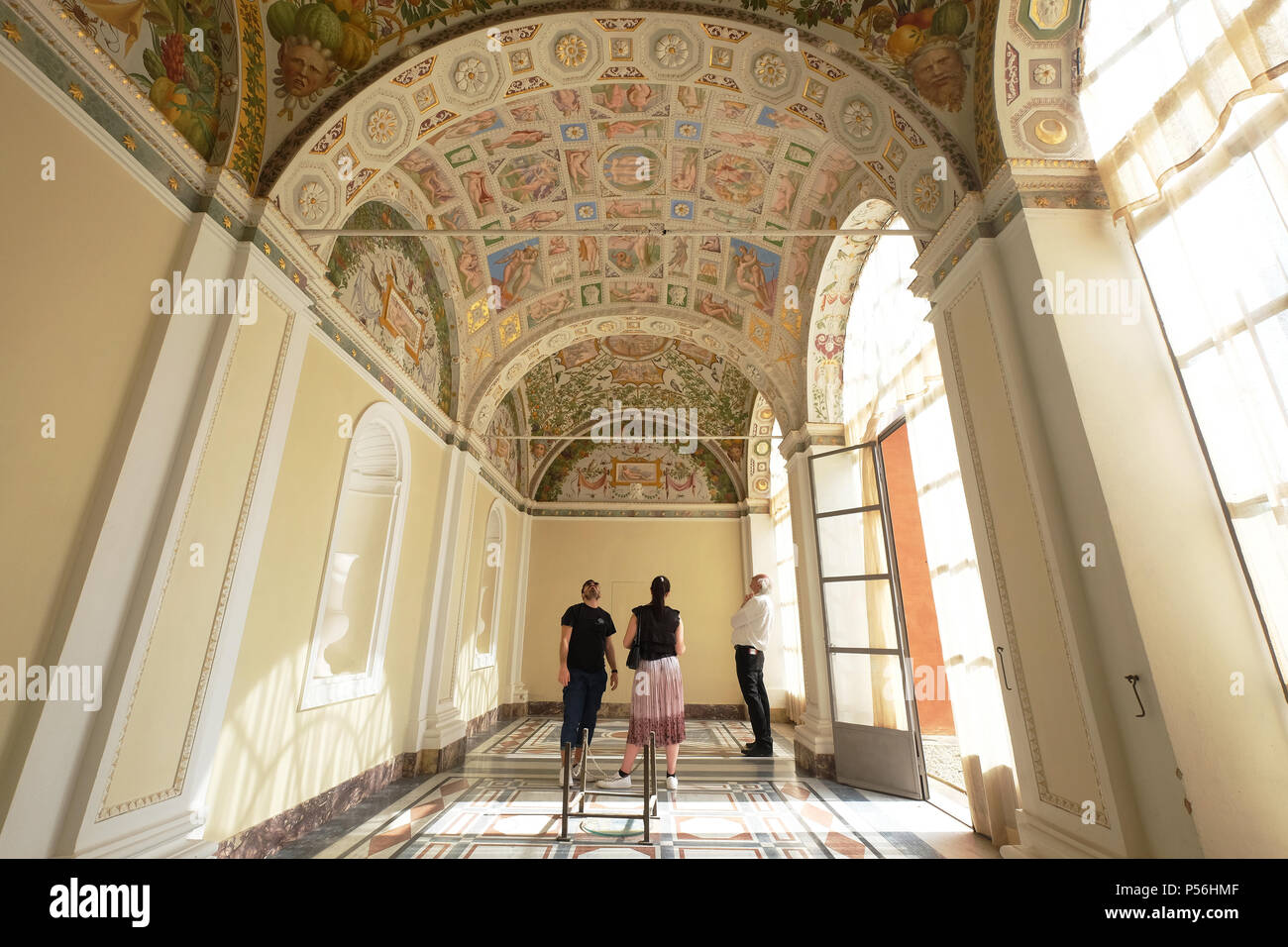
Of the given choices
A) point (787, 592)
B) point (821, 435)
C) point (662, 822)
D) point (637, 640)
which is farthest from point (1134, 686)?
point (787, 592)

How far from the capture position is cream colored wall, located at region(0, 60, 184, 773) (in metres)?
2.42

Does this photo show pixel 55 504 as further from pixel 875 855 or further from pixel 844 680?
pixel 844 680

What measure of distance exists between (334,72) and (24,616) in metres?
4.26

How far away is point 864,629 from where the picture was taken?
6293mm

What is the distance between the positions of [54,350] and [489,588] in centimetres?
840

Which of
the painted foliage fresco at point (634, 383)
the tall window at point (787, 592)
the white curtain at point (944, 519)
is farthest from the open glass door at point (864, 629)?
the painted foliage fresco at point (634, 383)

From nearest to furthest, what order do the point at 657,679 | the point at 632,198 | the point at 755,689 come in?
the point at 657,679 < the point at 632,198 < the point at 755,689

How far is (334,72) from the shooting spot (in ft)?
14.1

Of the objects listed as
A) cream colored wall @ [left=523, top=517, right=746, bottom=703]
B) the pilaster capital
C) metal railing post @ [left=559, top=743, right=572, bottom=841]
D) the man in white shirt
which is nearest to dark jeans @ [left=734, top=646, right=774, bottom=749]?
the man in white shirt

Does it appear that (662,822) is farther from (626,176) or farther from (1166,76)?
(626,176)

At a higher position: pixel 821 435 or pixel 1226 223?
pixel 821 435

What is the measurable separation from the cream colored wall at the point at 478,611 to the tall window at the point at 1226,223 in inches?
301

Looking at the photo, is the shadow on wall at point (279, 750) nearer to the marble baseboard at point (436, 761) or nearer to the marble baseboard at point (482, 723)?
the marble baseboard at point (436, 761)
